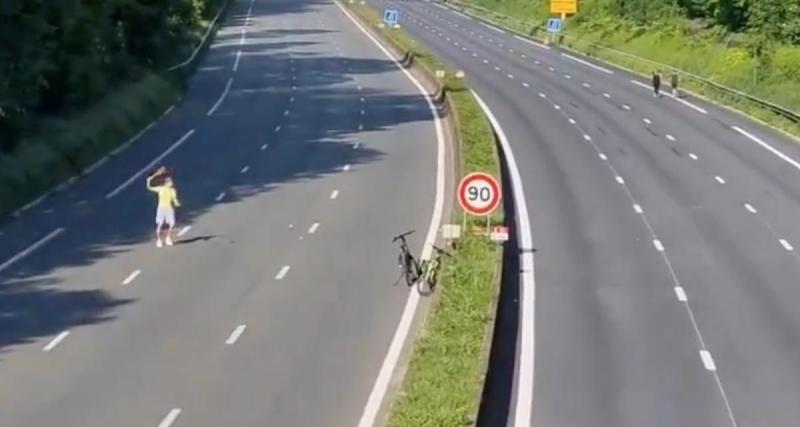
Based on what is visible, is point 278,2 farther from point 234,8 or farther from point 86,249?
point 86,249

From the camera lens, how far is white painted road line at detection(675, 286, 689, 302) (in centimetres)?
2839

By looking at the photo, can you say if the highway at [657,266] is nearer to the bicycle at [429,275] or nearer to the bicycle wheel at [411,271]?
the bicycle at [429,275]

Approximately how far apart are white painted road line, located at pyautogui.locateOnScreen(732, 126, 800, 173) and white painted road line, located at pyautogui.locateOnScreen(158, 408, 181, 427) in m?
29.6

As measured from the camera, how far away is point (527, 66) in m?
86.2

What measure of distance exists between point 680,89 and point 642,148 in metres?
21.7

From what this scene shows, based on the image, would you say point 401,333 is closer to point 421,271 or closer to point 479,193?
point 421,271

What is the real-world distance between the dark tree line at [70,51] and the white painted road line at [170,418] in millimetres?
24644

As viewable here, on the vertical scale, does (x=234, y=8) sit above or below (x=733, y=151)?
below

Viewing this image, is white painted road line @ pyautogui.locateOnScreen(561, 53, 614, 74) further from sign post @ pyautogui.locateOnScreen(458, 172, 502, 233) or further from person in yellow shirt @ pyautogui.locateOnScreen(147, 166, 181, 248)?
sign post @ pyautogui.locateOnScreen(458, 172, 502, 233)

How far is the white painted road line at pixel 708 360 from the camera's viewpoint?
23.6 meters

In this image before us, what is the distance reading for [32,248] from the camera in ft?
115

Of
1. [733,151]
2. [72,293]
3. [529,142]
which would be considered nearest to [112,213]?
[72,293]

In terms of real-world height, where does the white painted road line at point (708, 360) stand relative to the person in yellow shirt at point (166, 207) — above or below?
above

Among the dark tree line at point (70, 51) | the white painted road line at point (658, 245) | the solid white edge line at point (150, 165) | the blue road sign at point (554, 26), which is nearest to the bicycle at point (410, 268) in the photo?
the white painted road line at point (658, 245)
